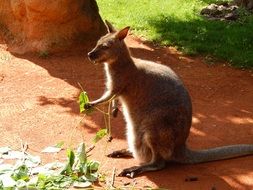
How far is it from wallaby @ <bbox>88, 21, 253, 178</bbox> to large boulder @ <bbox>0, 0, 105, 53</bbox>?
4.09 m

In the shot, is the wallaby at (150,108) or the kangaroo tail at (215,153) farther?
the kangaroo tail at (215,153)

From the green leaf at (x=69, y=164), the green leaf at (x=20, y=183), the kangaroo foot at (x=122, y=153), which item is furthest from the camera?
the kangaroo foot at (x=122, y=153)

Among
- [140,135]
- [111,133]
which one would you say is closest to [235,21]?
[111,133]

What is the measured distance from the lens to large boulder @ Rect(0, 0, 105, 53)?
963 cm

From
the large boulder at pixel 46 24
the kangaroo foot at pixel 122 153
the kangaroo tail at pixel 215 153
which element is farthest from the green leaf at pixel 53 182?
the large boulder at pixel 46 24

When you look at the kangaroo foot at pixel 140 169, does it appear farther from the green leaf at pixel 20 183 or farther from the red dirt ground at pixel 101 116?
the green leaf at pixel 20 183

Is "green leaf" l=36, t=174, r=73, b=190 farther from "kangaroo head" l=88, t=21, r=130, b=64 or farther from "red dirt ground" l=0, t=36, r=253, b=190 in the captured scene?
"kangaroo head" l=88, t=21, r=130, b=64

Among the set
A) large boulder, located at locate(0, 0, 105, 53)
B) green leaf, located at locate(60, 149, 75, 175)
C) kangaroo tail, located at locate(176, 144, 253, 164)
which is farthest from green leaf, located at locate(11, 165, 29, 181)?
large boulder, located at locate(0, 0, 105, 53)

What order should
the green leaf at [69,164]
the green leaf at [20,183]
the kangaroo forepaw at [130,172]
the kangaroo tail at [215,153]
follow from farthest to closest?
1. the kangaroo tail at [215,153]
2. the kangaroo forepaw at [130,172]
3. the green leaf at [69,164]
4. the green leaf at [20,183]

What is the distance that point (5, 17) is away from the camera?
10.2 meters

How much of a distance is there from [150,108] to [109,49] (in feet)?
2.64

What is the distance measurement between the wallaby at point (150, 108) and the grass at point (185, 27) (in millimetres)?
3868

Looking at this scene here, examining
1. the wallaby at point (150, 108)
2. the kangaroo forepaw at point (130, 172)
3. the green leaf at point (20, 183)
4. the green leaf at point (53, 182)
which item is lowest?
the kangaroo forepaw at point (130, 172)

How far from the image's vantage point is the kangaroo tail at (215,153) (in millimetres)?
5715
